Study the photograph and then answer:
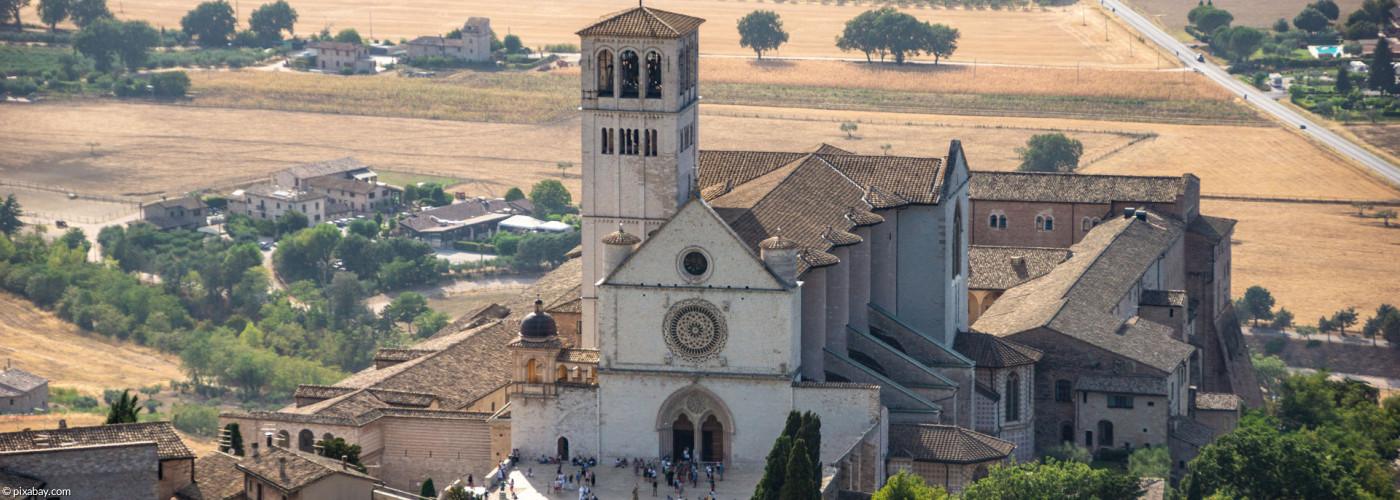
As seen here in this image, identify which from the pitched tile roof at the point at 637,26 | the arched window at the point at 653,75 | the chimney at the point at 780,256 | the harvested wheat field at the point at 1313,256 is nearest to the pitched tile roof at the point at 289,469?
the chimney at the point at 780,256

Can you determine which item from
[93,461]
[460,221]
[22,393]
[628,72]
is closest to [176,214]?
[460,221]

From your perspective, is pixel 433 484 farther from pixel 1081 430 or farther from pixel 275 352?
pixel 275 352

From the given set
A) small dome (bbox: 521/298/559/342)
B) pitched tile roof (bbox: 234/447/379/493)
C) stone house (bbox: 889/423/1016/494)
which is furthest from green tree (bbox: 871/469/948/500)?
pitched tile roof (bbox: 234/447/379/493)

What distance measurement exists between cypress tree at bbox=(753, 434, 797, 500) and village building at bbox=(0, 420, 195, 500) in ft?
65.1

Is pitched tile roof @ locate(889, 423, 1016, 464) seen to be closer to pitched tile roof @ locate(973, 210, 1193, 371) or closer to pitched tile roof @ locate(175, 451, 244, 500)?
pitched tile roof @ locate(973, 210, 1193, 371)

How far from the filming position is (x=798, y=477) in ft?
255

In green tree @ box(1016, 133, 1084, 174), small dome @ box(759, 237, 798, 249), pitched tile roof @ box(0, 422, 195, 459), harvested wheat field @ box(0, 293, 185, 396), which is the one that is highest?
small dome @ box(759, 237, 798, 249)

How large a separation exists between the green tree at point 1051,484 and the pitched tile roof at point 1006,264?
95.2ft

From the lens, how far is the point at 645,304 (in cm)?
8600

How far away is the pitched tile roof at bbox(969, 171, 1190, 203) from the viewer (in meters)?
128

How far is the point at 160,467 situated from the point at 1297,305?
312ft

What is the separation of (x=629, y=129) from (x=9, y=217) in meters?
103

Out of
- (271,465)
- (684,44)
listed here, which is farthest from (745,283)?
(271,465)

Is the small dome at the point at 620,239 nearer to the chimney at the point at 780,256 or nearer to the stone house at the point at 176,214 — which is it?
the chimney at the point at 780,256
